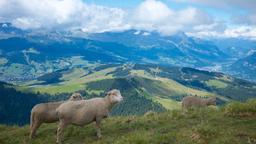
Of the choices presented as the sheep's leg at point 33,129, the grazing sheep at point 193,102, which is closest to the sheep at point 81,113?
the sheep's leg at point 33,129

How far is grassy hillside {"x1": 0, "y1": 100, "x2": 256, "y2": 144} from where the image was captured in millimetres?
16844

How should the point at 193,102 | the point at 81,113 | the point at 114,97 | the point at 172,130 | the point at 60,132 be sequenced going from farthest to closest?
1. the point at 193,102
2. the point at 114,97
3. the point at 81,113
4. the point at 60,132
5. the point at 172,130

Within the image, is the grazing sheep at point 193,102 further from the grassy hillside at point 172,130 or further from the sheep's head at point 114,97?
the sheep's head at point 114,97

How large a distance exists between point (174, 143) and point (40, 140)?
8736 mm

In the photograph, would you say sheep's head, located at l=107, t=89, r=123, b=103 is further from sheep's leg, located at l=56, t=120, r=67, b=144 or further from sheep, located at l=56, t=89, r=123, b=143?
sheep's leg, located at l=56, t=120, r=67, b=144

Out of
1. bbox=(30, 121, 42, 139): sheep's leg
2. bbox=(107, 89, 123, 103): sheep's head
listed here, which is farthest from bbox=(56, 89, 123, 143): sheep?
bbox=(30, 121, 42, 139): sheep's leg

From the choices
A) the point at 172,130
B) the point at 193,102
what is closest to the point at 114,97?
the point at 172,130

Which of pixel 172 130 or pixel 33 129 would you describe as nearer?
pixel 172 130

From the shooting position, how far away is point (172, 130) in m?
19.8

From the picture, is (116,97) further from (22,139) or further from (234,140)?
(234,140)

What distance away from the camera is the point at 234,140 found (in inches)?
635

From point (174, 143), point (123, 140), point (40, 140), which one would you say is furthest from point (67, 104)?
point (174, 143)

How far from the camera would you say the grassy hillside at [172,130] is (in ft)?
55.3

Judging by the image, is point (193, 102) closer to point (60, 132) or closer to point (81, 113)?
point (81, 113)
